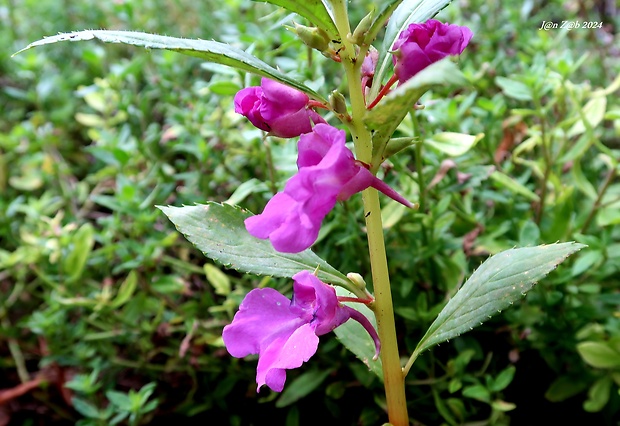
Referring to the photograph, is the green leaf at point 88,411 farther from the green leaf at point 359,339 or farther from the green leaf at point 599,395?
the green leaf at point 599,395

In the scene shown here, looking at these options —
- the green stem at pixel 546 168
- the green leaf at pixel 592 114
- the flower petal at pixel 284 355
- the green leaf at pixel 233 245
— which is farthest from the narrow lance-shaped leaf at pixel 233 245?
the green leaf at pixel 592 114

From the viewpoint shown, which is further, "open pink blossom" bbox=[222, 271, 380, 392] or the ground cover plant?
the ground cover plant

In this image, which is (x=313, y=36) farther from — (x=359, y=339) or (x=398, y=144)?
(x=359, y=339)

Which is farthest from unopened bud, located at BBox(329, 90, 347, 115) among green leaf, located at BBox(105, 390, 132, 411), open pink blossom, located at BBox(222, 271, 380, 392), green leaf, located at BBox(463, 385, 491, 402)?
green leaf, located at BBox(105, 390, 132, 411)

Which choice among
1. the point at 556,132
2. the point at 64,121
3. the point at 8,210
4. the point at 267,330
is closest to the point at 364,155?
the point at 267,330

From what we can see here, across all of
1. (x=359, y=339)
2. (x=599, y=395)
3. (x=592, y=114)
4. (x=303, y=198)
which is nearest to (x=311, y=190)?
(x=303, y=198)

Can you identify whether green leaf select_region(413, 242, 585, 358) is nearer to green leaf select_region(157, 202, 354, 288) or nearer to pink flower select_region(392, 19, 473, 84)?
A: green leaf select_region(157, 202, 354, 288)

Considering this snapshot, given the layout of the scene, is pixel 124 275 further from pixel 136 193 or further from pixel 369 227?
pixel 369 227
